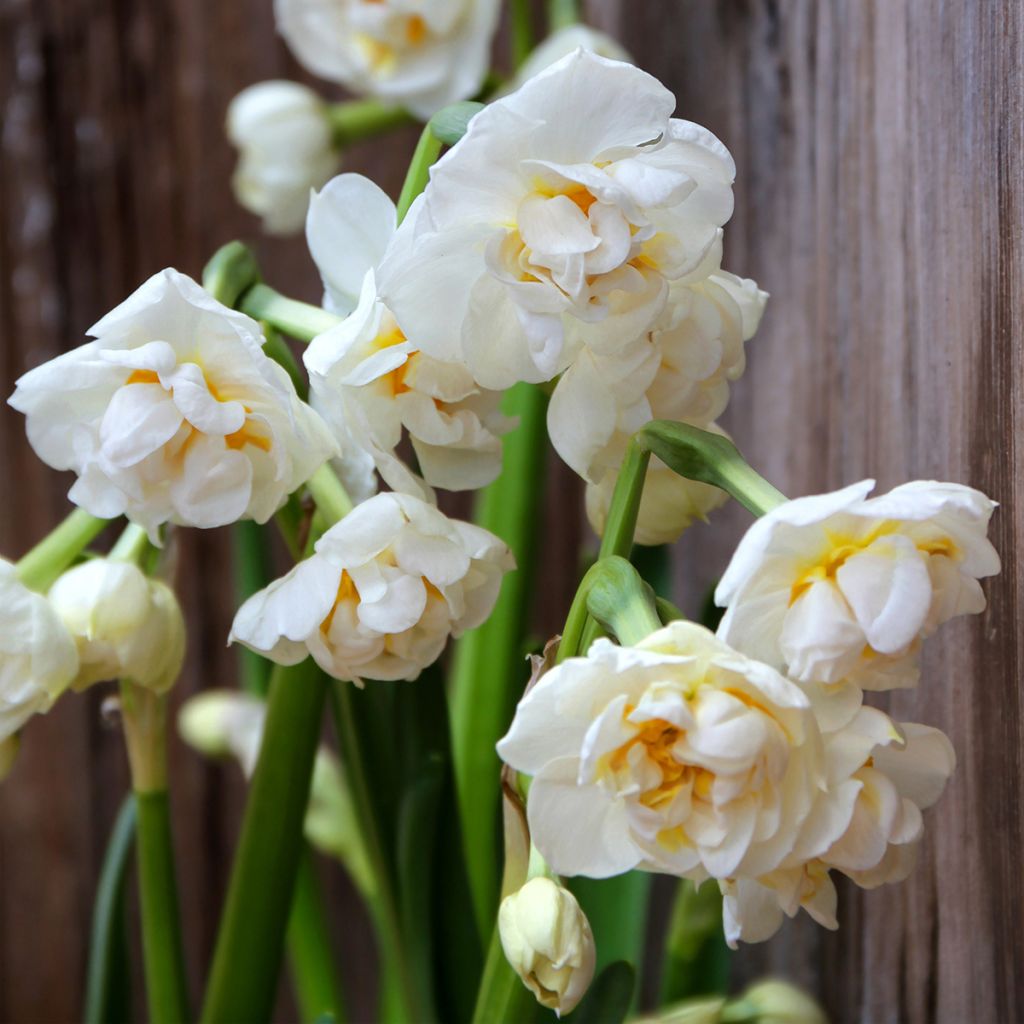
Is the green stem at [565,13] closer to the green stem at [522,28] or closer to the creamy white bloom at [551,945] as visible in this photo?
the green stem at [522,28]

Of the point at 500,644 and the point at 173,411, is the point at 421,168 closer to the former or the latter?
the point at 173,411

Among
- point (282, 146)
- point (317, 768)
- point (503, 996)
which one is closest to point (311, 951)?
point (317, 768)

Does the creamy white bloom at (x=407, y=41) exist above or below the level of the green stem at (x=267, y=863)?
above

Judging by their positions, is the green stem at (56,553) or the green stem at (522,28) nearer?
the green stem at (56,553)

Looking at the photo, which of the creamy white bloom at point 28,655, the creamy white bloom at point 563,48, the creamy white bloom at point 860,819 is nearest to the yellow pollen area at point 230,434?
the creamy white bloom at point 28,655

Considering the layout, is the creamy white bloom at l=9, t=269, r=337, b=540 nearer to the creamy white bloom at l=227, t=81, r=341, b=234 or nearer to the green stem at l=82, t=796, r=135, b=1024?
the green stem at l=82, t=796, r=135, b=1024

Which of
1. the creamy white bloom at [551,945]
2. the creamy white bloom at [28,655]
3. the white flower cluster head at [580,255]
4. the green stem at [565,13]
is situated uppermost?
the green stem at [565,13]
